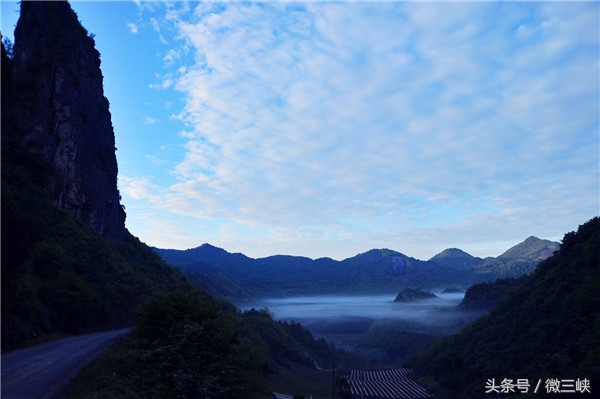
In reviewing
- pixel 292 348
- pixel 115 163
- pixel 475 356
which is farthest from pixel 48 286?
pixel 292 348

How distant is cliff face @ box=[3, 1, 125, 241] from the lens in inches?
1644

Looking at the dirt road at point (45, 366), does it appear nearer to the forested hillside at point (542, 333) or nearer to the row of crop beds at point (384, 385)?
the forested hillside at point (542, 333)

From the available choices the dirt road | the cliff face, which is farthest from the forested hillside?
the cliff face

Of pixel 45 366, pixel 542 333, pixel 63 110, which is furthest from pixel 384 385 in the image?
pixel 63 110

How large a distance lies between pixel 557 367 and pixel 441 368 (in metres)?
36.9

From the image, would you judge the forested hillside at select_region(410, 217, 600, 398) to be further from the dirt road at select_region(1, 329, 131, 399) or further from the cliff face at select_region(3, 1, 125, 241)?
the cliff face at select_region(3, 1, 125, 241)

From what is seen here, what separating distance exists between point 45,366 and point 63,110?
41.2m

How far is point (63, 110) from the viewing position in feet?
151

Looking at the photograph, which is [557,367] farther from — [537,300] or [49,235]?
[49,235]

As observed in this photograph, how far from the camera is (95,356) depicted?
1703 cm

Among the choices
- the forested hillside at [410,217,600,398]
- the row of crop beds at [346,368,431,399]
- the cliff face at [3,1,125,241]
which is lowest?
the row of crop beds at [346,368,431,399]

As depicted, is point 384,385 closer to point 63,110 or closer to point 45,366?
point 45,366

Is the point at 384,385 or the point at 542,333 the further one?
the point at 384,385

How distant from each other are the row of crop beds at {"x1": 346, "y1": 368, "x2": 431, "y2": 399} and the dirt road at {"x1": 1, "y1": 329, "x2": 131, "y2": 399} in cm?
4502
